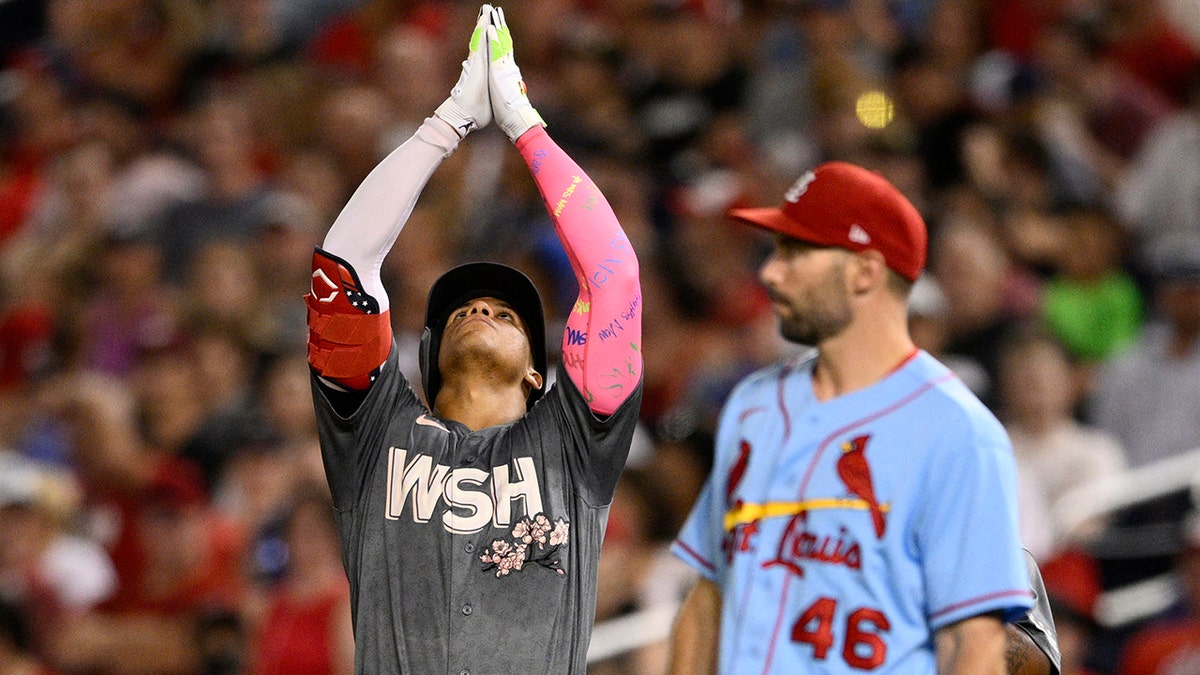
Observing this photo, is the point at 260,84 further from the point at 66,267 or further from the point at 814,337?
the point at 814,337

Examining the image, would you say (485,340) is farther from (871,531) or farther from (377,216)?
(871,531)

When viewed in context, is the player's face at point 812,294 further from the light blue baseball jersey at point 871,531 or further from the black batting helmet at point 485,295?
the black batting helmet at point 485,295

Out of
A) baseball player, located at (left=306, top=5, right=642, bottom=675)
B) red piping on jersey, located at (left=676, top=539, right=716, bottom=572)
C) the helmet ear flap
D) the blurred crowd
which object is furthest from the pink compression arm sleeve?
the blurred crowd

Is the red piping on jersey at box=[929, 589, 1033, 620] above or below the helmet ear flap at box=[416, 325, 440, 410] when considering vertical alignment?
below

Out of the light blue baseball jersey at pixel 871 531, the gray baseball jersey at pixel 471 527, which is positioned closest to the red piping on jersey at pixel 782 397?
the light blue baseball jersey at pixel 871 531

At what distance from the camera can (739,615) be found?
3621mm

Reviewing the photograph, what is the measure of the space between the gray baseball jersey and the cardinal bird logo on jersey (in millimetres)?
536

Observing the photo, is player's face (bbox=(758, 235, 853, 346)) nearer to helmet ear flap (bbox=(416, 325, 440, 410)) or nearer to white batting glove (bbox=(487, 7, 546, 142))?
white batting glove (bbox=(487, 7, 546, 142))

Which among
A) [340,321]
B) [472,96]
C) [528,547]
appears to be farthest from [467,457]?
[472,96]

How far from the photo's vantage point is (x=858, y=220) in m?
3.71

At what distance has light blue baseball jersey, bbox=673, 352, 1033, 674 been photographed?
11.2 feet

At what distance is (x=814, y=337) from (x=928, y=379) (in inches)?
10.8

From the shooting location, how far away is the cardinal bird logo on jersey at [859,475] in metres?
3.49

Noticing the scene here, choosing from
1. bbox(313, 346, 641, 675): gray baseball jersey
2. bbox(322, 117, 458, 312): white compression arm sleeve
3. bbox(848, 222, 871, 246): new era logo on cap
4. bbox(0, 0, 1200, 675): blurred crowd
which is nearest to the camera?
bbox(313, 346, 641, 675): gray baseball jersey
